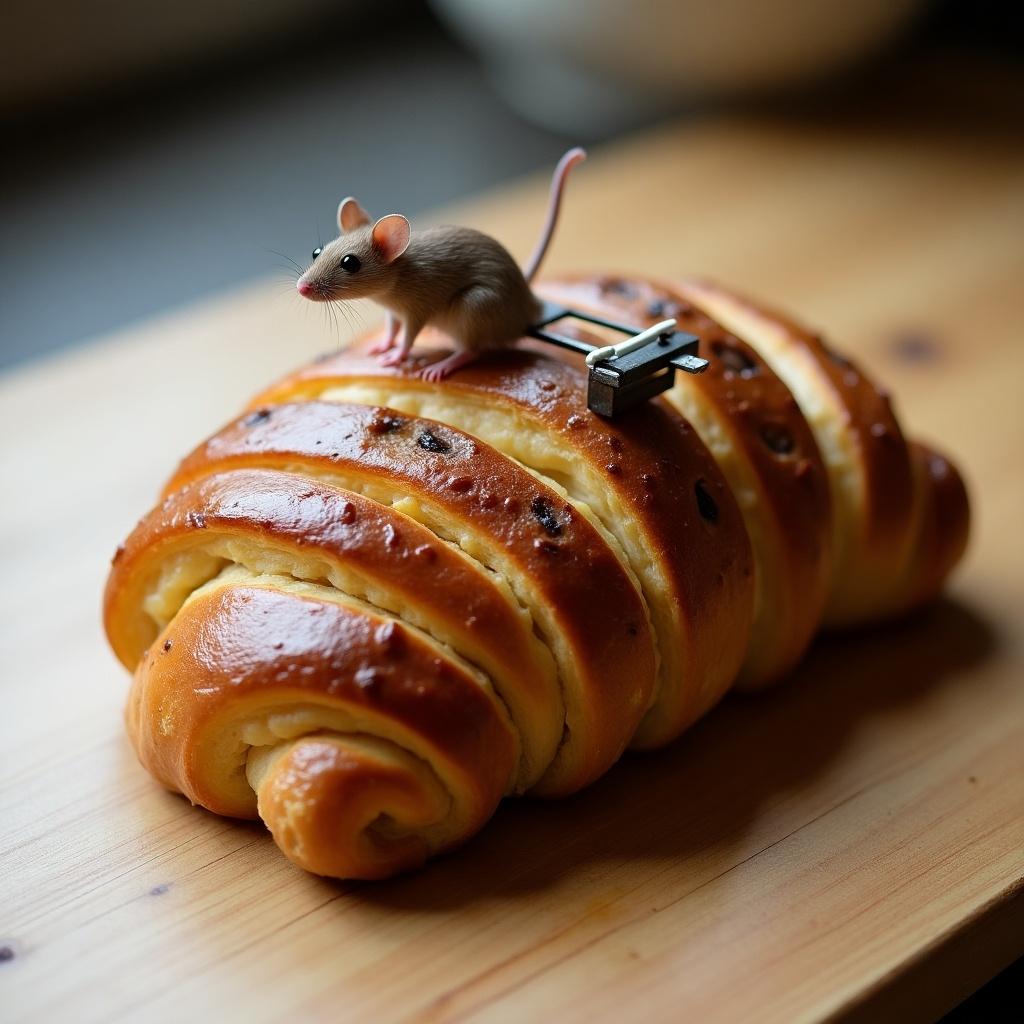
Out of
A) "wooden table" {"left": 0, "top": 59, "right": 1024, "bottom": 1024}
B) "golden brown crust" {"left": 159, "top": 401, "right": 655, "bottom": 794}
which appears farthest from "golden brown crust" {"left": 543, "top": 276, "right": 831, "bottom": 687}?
"golden brown crust" {"left": 159, "top": 401, "right": 655, "bottom": 794}

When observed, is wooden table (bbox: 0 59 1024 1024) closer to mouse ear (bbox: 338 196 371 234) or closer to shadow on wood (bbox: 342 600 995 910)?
shadow on wood (bbox: 342 600 995 910)

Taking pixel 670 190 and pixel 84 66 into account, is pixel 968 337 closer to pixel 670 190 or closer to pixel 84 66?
pixel 670 190

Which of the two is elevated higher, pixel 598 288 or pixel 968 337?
pixel 598 288

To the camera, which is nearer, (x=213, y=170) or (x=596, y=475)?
(x=596, y=475)

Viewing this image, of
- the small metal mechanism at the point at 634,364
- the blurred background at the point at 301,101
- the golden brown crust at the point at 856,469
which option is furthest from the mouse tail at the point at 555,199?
the blurred background at the point at 301,101

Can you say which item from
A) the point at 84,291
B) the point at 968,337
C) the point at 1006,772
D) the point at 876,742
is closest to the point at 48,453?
the point at 84,291

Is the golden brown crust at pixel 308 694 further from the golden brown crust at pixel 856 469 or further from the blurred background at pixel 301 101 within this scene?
the blurred background at pixel 301 101

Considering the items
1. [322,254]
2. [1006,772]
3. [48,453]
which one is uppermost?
[322,254]

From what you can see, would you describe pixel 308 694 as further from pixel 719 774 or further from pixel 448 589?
pixel 719 774
